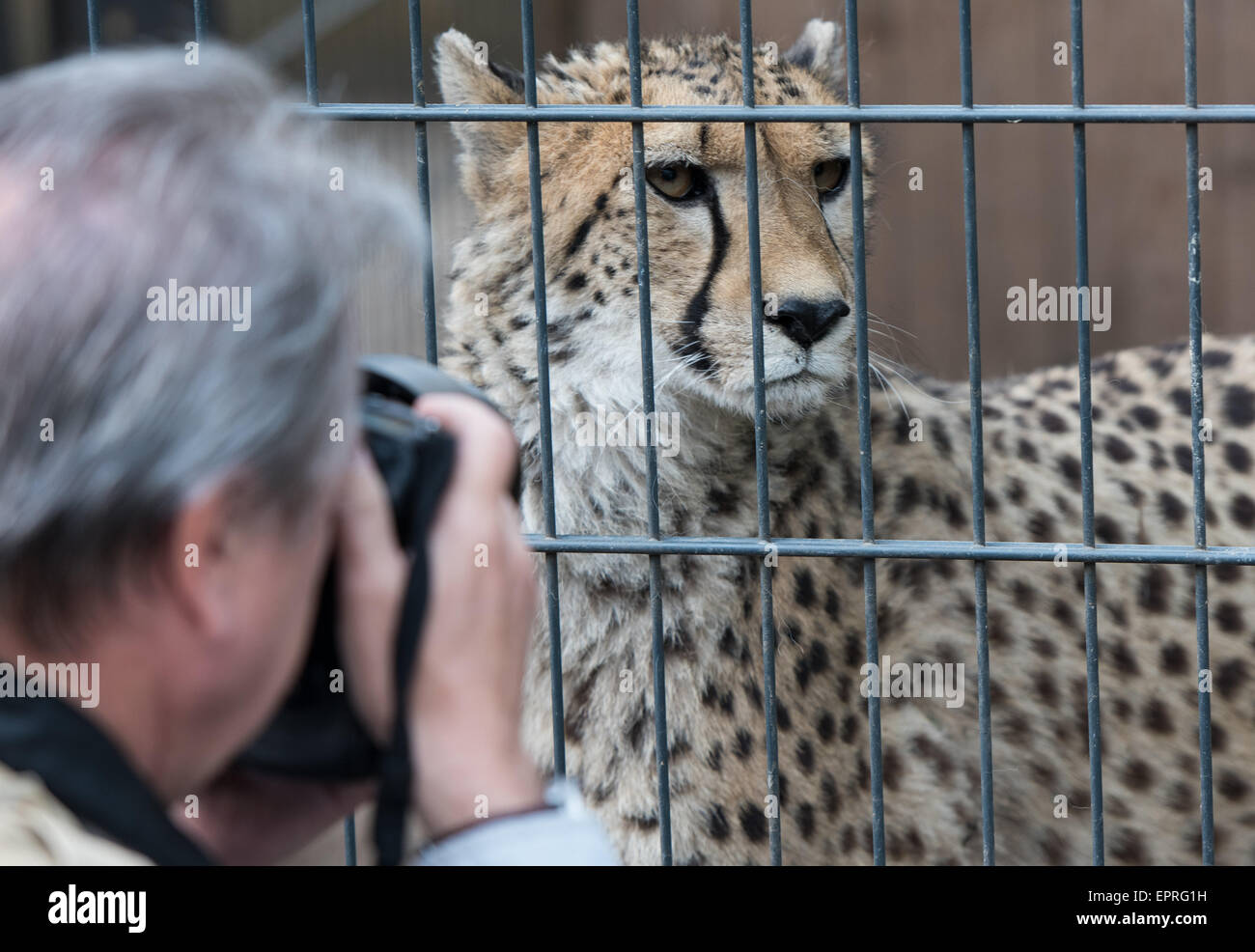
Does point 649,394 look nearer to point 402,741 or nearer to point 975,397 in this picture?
point 975,397

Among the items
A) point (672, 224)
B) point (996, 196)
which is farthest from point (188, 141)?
point (996, 196)

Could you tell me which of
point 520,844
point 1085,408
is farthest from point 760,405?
point 520,844

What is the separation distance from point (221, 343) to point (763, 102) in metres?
1.65

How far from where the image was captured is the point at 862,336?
185cm

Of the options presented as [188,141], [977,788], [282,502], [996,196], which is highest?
[996,196]

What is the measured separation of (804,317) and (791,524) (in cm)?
36

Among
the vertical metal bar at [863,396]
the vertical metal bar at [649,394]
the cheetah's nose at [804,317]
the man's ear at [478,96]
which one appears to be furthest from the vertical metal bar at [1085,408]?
the man's ear at [478,96]

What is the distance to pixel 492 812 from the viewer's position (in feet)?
3.15

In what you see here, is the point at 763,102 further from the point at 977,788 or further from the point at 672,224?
the point at 977,788

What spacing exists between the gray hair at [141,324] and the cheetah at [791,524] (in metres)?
1.24

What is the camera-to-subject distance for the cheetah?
2191mm

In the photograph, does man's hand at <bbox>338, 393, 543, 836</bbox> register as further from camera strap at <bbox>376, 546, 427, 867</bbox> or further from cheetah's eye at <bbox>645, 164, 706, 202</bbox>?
cheetah's eye at <bbox>645, 164, 706, 202</bbox>

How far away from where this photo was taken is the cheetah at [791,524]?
2.19 meters

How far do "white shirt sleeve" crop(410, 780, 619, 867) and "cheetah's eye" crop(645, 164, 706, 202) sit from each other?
1426mm
